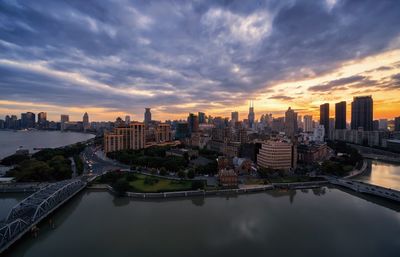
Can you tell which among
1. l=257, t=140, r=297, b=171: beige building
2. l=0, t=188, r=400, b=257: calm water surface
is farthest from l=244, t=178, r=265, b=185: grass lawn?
l=257, t=140, r=297, b=171: beige building

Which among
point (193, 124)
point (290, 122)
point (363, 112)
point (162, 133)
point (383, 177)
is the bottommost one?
point (383, 177)

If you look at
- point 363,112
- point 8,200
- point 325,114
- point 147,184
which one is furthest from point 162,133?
point 325,114

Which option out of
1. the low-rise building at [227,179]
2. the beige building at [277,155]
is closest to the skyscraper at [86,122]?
the beige building at [277,155]

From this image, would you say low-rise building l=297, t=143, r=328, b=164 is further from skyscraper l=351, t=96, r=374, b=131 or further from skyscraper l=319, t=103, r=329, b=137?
skyscraper l=319, t=103, r=329, b=137

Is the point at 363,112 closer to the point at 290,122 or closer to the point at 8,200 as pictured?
the point at 290,122

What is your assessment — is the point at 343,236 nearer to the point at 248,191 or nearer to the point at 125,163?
the point at 248,191
